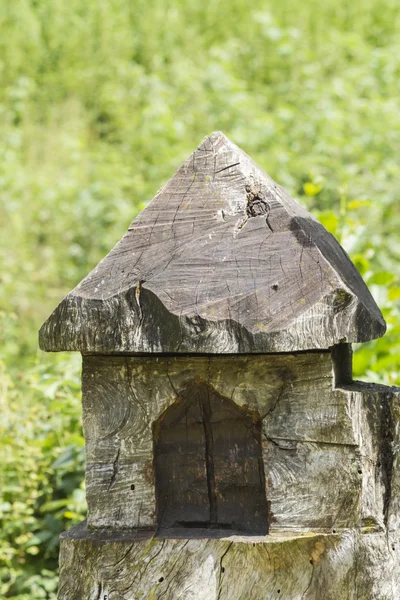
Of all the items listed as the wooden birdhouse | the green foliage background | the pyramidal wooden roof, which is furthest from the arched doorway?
the green foliage background

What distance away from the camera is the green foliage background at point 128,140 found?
3676 mm

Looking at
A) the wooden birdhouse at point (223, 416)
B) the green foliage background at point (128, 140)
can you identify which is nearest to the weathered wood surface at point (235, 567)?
the wooden birdhouse at point (223, 416)

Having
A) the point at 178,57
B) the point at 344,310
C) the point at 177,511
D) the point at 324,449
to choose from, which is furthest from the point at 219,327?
the point at 178,57

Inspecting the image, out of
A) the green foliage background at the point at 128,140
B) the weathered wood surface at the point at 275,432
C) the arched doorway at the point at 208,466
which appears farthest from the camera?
the green foliage background at the point at 128,140

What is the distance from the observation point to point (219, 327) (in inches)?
72.7

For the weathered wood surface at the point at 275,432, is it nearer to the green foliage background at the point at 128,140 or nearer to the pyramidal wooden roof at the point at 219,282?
the pyramidal wooden roof at the point at 219,282

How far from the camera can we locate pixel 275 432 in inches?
80.1

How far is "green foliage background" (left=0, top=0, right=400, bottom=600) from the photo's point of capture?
12.1 ft

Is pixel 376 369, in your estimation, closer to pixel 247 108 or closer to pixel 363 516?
pixel 363 516

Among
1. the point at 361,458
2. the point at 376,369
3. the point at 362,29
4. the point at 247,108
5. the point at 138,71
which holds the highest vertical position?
the point at 362,29

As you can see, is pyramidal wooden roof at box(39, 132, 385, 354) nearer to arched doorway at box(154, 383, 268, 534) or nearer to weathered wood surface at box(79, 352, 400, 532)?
weathered wood surface at box(79, 352, 400, 532)

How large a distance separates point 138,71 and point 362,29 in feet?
10.8

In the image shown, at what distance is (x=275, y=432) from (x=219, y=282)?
437mm

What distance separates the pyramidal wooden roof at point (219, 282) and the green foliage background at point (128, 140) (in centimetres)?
161
